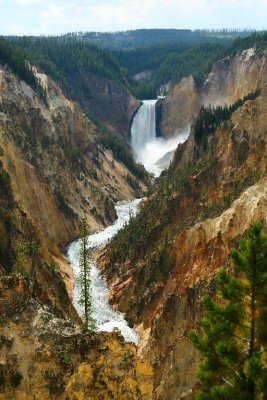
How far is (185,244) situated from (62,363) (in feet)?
81.2

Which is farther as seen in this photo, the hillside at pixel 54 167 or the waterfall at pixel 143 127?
the waterfall at pixel 143 127

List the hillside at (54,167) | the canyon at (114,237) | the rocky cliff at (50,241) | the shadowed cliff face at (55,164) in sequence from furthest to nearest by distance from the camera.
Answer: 1. the shadowed cliff face at (55,164)
2. the hillside at (54,167)
3. the canyon at (114,237)
4. the rocky cliff at (50,241)

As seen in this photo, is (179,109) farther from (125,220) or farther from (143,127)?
(125,220)

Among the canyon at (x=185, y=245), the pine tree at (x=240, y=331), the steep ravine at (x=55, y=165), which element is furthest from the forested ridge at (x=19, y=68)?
the pine tree at (x=240, y=331)

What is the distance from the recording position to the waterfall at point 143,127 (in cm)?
15850

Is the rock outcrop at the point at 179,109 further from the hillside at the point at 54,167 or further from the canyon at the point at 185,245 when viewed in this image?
the canyon at the point at 185,245

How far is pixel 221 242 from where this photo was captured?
39.9m

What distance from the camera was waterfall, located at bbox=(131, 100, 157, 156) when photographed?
158m

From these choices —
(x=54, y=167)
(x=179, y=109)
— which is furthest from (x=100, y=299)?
(x=179, y=109)

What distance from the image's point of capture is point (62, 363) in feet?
72.7

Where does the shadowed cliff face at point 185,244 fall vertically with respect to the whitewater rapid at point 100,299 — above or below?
above

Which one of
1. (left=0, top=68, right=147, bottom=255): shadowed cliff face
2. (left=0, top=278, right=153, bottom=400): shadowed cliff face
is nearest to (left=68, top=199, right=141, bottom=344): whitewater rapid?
(left=0, top=68, right=147, bottom=255): shadowed cliff face

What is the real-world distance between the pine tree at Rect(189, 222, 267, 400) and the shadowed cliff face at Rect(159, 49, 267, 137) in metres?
114

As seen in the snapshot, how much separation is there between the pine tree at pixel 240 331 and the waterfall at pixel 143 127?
456 ft
